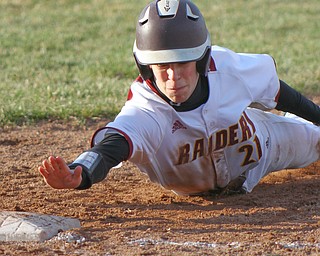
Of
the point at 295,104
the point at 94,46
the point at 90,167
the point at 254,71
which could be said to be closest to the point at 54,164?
the point at 90,167

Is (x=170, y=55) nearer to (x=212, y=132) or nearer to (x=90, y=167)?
(x=212, y=132)

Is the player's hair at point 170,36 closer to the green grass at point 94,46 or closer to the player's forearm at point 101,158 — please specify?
the player's forearm at point 101,158

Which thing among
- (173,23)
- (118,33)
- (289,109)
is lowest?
(118,33)

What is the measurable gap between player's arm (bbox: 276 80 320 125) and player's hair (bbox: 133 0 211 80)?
2.80 ft

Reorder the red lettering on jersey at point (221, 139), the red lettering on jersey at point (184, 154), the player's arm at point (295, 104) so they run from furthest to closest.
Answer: the player's arm at point (295, 104) < the red lettering on jersey at point (221, 139) < the red lettering on jersey at point (184, 154)

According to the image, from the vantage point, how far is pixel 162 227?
4.25 metres

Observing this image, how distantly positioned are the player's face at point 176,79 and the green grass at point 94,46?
9.79ft

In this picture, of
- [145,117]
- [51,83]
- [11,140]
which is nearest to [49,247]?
[145,117]

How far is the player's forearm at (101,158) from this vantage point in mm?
3836

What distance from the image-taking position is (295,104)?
5.24 m

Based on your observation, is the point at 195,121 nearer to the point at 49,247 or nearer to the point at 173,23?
the point at 173,23

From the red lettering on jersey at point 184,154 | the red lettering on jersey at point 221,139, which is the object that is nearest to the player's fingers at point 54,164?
the red lettering on jersey at point 184,154

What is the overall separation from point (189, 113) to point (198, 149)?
237 mm

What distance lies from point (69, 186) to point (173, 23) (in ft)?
3.77
